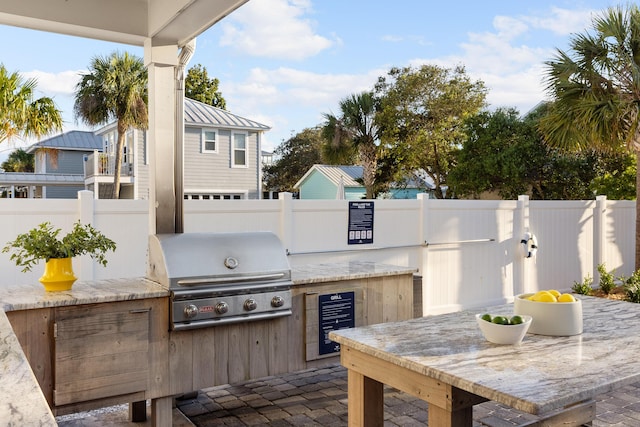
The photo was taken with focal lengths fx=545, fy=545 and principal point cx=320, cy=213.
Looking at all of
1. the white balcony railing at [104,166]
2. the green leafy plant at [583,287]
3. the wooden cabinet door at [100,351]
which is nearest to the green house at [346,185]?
the white balcony railing at [104,166]

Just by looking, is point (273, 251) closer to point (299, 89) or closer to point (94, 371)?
point (94, 371)

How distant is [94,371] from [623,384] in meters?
2.65

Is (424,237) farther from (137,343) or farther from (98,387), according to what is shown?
(98,387)

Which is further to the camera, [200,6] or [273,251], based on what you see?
[273,251]

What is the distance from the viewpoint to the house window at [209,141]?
15.5 meters

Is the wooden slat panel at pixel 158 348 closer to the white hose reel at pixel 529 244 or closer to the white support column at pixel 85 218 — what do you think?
the white support column at pixel 85 218

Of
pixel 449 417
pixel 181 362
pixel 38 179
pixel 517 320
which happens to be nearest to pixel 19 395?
pixel 449 417

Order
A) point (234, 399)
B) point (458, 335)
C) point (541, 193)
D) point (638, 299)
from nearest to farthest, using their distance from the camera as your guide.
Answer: point (458, 335) → point (234, 399) → point (638, 299) → point (541, 193)

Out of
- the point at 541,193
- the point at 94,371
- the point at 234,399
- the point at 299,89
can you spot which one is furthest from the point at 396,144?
the point at 299,89

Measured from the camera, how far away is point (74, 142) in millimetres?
21703

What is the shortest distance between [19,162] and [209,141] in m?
18.5

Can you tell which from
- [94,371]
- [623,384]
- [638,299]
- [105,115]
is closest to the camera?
[623,384]

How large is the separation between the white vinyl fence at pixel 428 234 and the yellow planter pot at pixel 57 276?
1375 mm

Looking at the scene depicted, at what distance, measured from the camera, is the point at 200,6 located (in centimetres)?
314
